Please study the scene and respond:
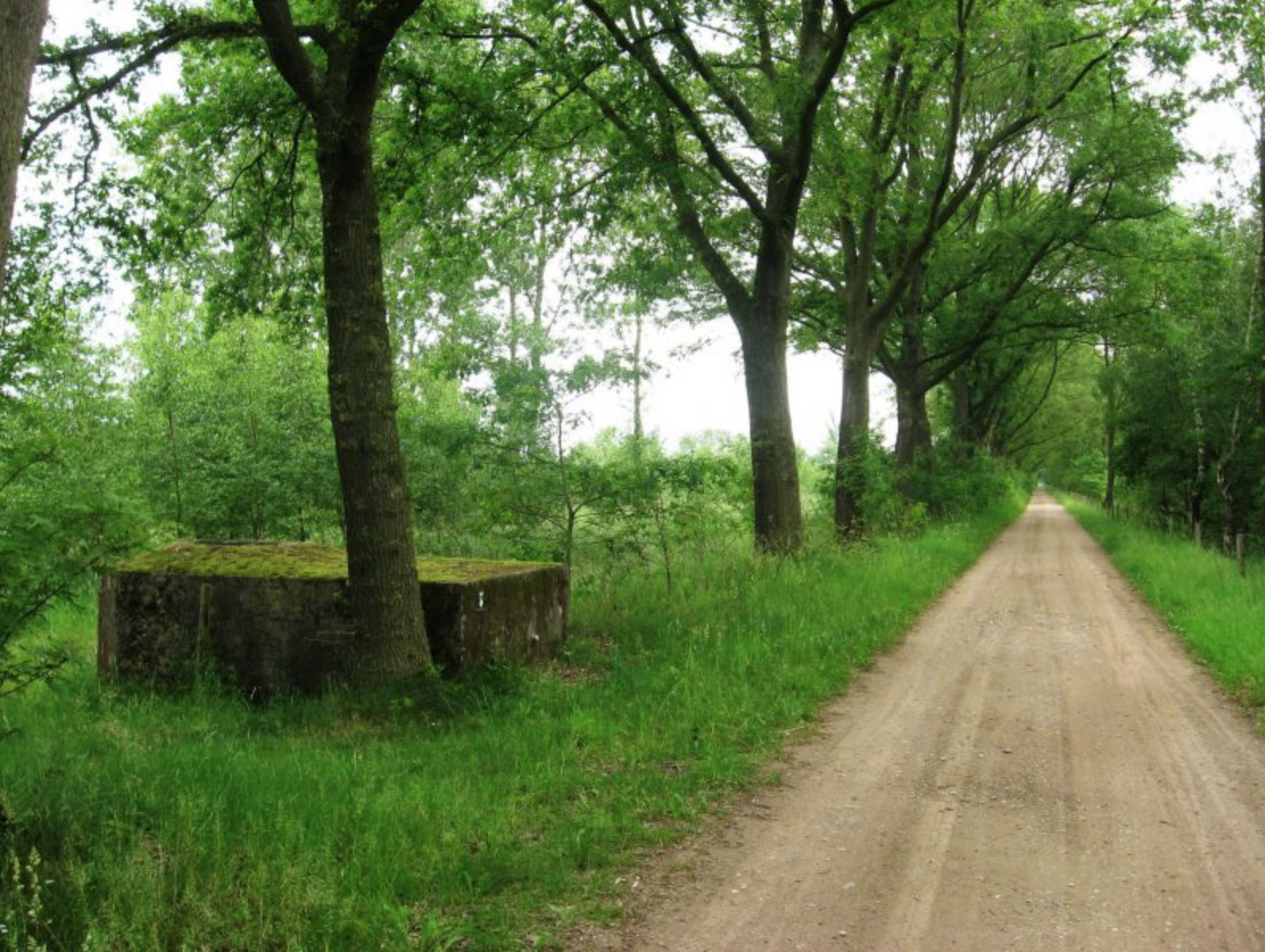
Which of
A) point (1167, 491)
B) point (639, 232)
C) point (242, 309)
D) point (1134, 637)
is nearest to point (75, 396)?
point (242, 309)

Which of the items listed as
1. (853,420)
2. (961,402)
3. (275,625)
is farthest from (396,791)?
(961,402)

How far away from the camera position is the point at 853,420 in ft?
64.2

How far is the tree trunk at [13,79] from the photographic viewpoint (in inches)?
139

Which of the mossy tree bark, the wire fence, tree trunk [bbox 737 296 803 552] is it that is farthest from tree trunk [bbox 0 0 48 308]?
the wire fence

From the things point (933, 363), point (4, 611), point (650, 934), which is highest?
point (933, 363)

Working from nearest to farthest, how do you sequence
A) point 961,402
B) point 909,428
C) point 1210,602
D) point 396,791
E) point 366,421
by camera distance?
point 396,791
point 366,421
point 1210,602
point 909,428
point 961,402

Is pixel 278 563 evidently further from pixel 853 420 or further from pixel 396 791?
pixel 853 420

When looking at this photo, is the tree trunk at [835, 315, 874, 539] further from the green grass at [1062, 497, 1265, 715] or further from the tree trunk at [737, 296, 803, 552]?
the green grass at [1062, 497, 1265, 715]

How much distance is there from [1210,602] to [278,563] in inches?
424

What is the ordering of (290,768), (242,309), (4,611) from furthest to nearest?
(242,309) → (290,768) → (4,611)

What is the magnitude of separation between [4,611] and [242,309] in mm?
5306

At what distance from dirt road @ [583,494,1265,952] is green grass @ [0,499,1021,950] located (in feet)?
1.35

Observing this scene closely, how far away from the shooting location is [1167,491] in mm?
26828

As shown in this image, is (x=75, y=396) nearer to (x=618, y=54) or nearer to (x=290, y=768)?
(x=618, y=54)
